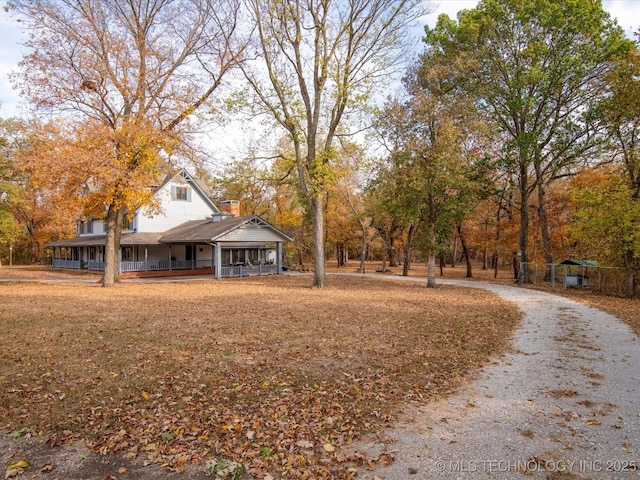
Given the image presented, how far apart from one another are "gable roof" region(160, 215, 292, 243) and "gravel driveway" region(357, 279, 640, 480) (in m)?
21.8

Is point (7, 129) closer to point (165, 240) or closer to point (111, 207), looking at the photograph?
point (165, 240)

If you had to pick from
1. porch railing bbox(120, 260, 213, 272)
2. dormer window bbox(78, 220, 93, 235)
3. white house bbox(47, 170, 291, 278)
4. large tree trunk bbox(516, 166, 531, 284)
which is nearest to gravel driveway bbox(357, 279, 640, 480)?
large tree trunk bbox(516, 166, 531, 284)

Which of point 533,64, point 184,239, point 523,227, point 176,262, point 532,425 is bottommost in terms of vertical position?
point 532,425

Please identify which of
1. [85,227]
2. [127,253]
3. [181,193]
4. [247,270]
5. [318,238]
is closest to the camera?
[318,238]

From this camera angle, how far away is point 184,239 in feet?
89.3

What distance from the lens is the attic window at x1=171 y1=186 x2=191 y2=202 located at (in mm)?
Result: 31031

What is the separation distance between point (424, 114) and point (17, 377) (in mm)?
18162

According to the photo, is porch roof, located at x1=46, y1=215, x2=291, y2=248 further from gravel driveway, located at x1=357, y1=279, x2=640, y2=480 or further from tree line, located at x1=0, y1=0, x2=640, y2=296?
gravel driveway, located at x1=357, y1=279, x2=640, y2=480

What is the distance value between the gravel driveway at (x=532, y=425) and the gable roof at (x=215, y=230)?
71.4 ft

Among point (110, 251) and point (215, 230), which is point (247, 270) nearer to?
point (215, 230)

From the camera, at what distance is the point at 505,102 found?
22203 mm

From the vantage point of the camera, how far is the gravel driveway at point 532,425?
354 centimetres

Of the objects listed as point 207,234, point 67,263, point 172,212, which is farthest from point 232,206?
point 67,263

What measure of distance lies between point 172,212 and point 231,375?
27.4m
